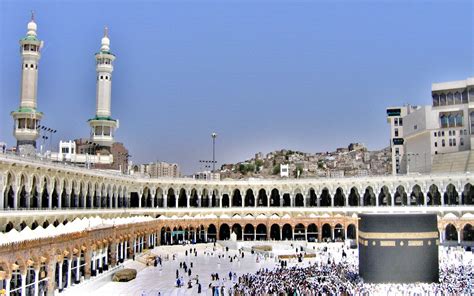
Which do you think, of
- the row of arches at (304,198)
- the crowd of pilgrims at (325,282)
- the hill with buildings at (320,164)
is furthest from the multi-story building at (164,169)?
the crowd of pilgrims at (325,282)

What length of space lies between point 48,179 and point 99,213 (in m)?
7.50

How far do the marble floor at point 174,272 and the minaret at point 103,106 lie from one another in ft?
68.1

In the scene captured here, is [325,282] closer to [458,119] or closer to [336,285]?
[336,285]

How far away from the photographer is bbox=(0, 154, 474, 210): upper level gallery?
40.7 metres

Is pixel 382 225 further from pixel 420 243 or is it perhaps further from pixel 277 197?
pixel 277 197

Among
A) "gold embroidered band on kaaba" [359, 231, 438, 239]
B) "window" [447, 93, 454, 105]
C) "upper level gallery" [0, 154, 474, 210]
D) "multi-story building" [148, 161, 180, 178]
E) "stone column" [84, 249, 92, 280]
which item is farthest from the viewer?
"multi-story building" [148, 161, 180, 178]

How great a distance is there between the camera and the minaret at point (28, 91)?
163 feet

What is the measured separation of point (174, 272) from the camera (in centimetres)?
3234

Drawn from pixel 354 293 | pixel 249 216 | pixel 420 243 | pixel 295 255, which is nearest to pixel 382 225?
pixel 420 243

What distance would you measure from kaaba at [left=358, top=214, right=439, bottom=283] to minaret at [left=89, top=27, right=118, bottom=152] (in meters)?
41.1

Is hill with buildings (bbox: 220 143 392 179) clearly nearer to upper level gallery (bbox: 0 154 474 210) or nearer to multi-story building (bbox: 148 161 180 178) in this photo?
multi-story building (bbox: 148 161 180 178)

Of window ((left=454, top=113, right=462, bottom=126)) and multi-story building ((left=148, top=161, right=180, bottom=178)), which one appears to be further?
multi-story building ((left=148, top=161, right=180, bottom=178))

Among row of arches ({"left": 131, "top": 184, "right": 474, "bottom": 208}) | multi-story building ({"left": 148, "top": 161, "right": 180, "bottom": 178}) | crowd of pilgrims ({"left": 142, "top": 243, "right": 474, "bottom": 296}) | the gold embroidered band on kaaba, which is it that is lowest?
crowd of pilgrims ({"left": 142, "top": 243, "right": 474, "bottom": 296})

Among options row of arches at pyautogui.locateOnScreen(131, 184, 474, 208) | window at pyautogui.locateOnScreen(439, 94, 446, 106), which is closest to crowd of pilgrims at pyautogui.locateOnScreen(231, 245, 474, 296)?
row of arches at pyautogui.locateOnScreen(131, 184, 474, 208)
